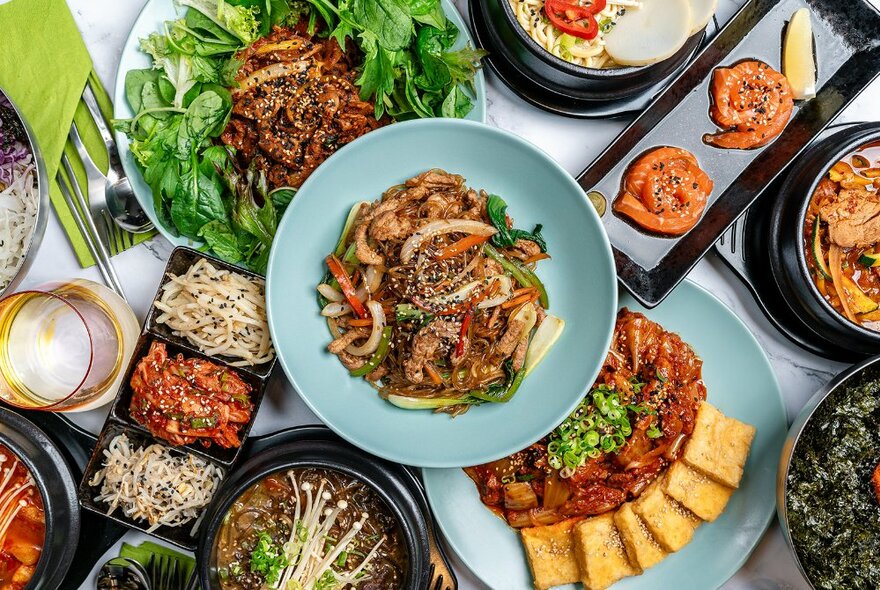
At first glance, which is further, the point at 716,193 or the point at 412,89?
the point at 716,193

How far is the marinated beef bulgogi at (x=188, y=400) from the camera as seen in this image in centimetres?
271

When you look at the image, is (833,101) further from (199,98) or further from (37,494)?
(37,494)

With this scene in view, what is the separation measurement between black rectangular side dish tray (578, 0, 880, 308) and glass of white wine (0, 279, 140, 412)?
2128mm

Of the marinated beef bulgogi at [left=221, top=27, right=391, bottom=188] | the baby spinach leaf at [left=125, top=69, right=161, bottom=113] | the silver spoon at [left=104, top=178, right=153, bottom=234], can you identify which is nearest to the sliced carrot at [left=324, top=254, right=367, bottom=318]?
the marinated beef bulgogi at [left=221, top=27, right=391, bottom=188]

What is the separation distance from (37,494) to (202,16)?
2141mm

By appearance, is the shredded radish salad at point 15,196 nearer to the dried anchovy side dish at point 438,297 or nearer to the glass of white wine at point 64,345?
the glass of white wine at point 64,345

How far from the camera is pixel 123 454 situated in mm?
2922

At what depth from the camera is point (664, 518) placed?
298cm

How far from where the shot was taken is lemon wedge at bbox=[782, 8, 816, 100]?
9.77ft

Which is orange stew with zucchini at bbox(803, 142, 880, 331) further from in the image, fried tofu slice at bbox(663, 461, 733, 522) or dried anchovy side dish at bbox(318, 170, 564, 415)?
dried anchovy side dish at bbox(318, 170, 564, 415)

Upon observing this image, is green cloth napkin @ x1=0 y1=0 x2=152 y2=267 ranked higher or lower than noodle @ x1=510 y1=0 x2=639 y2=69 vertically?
lower

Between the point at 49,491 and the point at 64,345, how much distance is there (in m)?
0.63

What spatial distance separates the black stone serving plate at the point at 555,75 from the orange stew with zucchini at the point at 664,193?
0.87 ft

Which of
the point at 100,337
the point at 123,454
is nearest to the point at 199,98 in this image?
the point at 100,337
